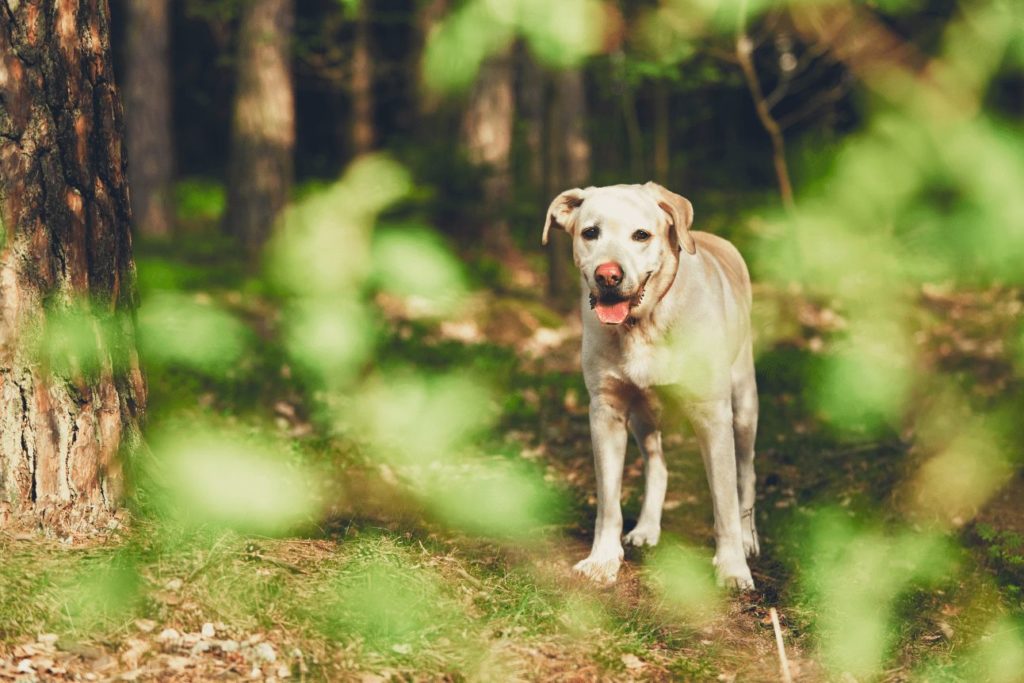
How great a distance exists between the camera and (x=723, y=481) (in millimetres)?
4840

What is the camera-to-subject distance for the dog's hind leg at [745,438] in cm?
536

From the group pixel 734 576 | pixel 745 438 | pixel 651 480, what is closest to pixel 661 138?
pixel 745 438

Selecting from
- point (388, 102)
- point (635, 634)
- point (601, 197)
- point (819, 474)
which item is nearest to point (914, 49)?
point (819, 474)

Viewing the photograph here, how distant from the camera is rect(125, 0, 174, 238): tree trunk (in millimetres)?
15570

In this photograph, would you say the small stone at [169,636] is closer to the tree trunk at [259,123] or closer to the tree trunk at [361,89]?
the tree trunk at [259,123]

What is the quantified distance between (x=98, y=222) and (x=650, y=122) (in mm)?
18747

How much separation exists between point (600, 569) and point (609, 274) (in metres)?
1.45

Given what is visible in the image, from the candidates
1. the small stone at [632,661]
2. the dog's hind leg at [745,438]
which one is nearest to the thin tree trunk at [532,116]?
the dog's hind leg at [745,438]

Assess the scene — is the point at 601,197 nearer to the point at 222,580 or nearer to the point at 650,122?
the point at 222,580

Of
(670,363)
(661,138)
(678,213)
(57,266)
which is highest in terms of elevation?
(678,213)

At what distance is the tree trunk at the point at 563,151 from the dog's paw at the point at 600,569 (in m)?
5.88

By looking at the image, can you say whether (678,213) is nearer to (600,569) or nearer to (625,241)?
(625,241)

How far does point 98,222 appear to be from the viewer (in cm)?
430

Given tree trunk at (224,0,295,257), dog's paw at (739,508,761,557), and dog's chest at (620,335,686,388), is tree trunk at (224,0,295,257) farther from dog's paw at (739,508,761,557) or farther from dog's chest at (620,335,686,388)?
dog's chest at (620,335,686,388)
